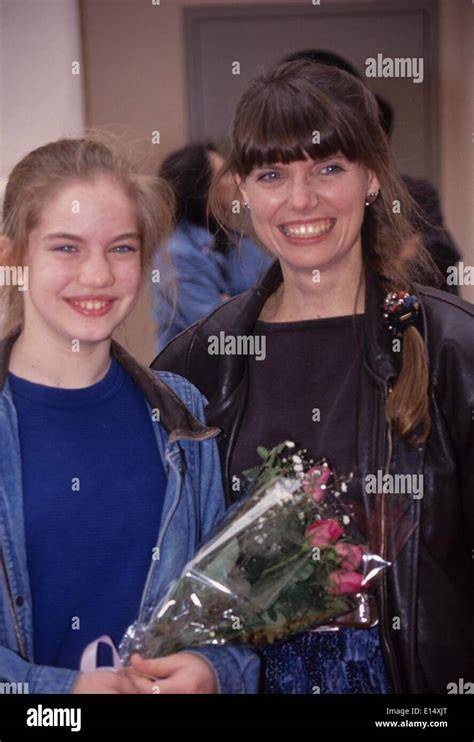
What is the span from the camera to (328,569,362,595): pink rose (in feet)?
5.16

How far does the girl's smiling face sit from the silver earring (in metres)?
Result: 0.49

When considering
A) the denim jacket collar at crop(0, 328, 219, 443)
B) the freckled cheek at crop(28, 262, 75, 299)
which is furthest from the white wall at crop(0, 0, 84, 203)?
the denim jacket collar at crop(0, 328, 219, 443)

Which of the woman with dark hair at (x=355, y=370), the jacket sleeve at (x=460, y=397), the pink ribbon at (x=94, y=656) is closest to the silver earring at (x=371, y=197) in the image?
the woman with dark hair at (x=355, y=370)

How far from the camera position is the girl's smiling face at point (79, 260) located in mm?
1722

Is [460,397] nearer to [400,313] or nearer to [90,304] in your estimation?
[400,313]

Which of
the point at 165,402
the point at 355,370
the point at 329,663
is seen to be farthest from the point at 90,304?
the point at 329,663

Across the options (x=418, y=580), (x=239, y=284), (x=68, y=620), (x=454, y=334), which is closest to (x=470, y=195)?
(x=454, y=334)

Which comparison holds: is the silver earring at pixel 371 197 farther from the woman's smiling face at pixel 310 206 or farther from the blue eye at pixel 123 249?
the blue eye at pixel 123 249

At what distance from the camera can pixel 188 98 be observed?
195 cm

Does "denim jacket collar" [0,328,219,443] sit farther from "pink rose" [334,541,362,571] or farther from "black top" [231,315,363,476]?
"pink rose" [334,541,362,571]

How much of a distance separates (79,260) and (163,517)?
52 centimetres

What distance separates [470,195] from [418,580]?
2.72 feet

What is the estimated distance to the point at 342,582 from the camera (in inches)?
62.2
